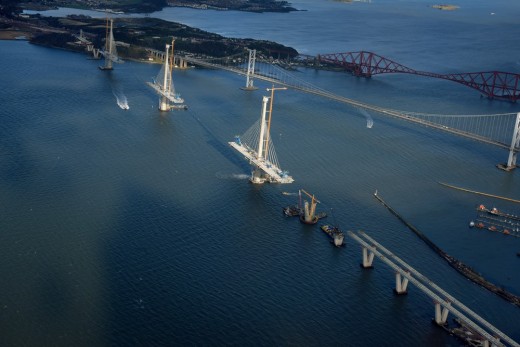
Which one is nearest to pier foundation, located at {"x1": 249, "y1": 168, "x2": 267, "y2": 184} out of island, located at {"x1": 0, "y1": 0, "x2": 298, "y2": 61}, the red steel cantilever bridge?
the red steel cantilever bridge

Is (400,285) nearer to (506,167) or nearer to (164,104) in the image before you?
(506,167)

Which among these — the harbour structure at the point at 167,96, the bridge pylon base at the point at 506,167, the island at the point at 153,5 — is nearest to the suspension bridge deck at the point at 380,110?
the bridge pylon base at the point at 506,167

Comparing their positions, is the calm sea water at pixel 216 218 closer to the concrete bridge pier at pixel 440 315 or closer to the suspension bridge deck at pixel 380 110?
the concrete bridge pier at pixel 440 315

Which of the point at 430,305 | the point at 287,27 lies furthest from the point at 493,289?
the point at 287,27

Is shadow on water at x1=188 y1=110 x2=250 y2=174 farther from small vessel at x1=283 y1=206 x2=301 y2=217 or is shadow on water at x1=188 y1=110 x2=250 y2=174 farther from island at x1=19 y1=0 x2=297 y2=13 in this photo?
island at x1=19 y1=0 x2=297 y2=13

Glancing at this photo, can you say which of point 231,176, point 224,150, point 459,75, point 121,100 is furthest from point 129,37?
point 231,176

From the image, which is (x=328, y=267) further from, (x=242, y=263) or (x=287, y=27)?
(x=287, y=27)

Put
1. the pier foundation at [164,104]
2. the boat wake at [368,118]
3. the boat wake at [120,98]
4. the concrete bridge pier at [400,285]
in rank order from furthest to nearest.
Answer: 1. the boat wake at [120,98]
2. the pier foundation at [164,104]
3. the boat wake at [368,118]
4. the concrete bridge pier at [400,285]
